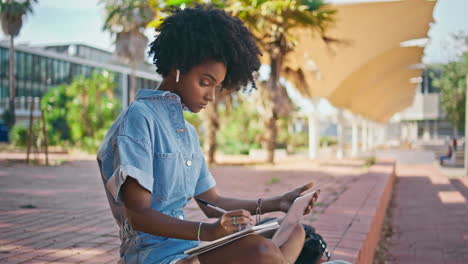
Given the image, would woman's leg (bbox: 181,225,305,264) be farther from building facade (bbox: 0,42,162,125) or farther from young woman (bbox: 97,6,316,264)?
building facade (bbox: 0,42,162,125)

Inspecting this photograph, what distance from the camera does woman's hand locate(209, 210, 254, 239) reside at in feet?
4.51

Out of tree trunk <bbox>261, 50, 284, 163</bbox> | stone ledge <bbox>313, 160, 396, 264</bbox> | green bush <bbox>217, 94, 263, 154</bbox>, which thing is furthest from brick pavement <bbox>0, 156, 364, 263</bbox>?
green bush <bbox>217, 94, 263, 154</bbox>

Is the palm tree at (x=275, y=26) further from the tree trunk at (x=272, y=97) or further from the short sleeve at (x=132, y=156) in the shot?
the short sleeve at (x=132, y=156)

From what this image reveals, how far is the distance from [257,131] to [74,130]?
10.2 metres

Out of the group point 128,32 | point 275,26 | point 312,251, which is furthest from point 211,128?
point 312,251

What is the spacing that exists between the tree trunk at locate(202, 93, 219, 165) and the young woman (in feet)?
44.0

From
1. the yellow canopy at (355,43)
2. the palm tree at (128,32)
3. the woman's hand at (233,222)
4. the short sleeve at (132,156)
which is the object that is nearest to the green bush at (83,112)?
the palm tree at (128,32)

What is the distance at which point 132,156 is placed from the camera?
4.94 ft

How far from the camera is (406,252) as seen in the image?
475 centimetres

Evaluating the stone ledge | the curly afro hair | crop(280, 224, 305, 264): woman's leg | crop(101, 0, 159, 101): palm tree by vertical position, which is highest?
crop(101, 0, 159, 101): palm tree

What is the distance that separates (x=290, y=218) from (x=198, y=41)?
745 millimetres

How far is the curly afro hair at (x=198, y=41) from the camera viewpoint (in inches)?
67.9

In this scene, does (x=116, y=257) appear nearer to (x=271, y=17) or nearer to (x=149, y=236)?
(x=149, y=236)

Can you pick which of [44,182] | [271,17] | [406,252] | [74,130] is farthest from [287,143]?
[406,252]
